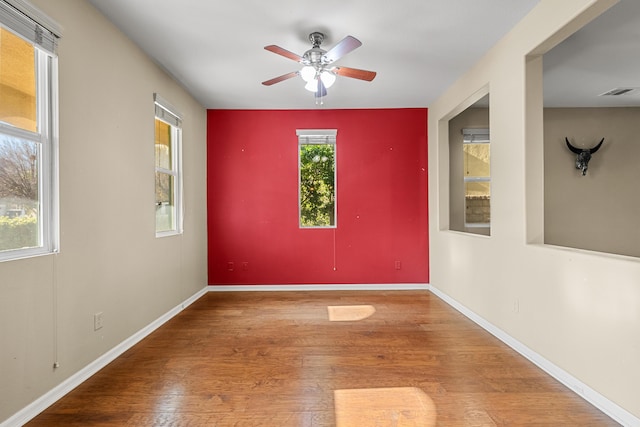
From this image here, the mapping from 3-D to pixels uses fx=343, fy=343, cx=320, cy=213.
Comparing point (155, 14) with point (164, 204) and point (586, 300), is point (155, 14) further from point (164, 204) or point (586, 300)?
point (586, 300)

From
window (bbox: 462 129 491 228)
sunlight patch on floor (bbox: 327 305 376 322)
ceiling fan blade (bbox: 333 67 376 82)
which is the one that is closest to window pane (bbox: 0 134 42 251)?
ceiling fan blade (bbox: 333 67 376 82)

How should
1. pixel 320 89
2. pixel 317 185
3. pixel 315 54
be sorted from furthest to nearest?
1. pixel 317 185
2. pixel 320 89
3. pixel 315 54

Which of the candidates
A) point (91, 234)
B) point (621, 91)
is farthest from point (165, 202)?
point (621, 91)

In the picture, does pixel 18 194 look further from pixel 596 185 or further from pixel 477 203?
pixel 596 185

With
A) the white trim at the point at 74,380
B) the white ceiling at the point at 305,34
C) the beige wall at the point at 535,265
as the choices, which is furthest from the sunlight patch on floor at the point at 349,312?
the white ceiling at the point at 305,34

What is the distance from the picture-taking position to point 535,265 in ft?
8.43

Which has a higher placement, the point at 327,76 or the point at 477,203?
the point at 327,76

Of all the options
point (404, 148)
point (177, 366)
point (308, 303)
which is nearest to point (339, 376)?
point (177, 366)

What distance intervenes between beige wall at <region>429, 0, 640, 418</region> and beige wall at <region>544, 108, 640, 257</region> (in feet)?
6.35

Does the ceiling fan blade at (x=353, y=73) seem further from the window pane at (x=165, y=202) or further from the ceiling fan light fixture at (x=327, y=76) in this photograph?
the window pane at (x=165, y=202)

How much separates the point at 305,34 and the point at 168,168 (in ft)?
6.99

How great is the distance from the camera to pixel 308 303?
167 inches

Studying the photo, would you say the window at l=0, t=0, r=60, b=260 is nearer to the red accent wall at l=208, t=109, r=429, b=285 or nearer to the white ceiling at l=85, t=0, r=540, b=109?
the white ceiling at l=85, t=0, r=540, b=109

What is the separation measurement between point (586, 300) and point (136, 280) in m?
3.37
